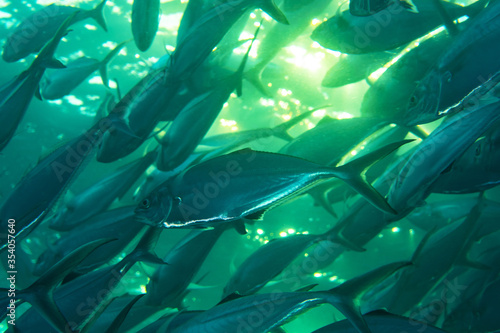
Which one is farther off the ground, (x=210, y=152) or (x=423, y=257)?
(x=210, y=152)

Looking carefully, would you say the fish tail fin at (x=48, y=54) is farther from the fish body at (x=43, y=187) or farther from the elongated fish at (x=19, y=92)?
the fish body at (x=43, y=187)

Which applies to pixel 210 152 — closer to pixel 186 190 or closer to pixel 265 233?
pixel 186 190

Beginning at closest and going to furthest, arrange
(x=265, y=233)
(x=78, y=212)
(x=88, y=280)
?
(x=88, y=280) → (x=78, y=212) → (x=265, y=233)

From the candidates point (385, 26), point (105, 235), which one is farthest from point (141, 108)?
point (385, 26)

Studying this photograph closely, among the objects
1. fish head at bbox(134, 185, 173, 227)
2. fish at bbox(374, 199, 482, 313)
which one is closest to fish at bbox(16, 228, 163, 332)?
fish head at bbox(134, 185, 173, 227)

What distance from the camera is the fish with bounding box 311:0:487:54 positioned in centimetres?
261

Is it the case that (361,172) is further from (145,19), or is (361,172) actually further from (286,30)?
(286,30)

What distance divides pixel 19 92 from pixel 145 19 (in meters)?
1.44

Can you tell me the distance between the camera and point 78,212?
2.95 meters

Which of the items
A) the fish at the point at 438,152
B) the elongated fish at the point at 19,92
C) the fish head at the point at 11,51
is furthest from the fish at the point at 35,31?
the fish at the point at 438,152

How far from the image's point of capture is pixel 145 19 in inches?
119

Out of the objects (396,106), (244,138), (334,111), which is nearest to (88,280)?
(244,138)

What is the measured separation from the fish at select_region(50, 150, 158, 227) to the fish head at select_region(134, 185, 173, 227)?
3.75 feet

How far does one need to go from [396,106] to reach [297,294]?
8.39 ft
